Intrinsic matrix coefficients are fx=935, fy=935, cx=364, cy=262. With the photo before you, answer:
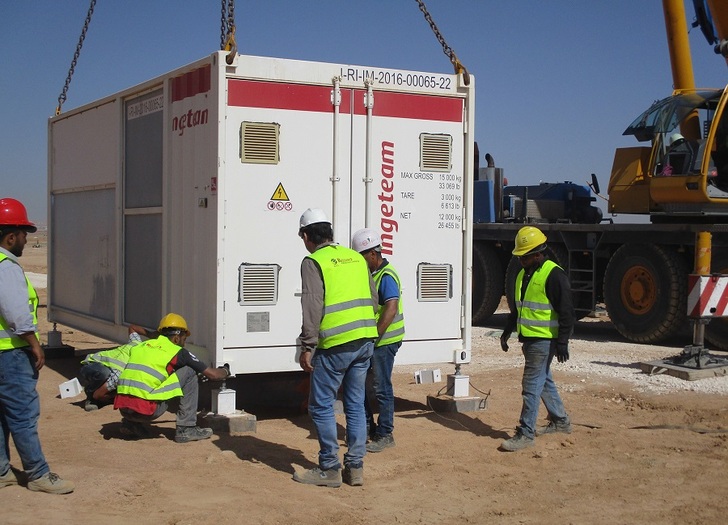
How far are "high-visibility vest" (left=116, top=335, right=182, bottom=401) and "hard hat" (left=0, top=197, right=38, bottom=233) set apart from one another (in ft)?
6.32

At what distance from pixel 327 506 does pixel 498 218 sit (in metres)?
12.2

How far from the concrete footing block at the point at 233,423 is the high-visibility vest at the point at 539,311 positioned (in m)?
2.45

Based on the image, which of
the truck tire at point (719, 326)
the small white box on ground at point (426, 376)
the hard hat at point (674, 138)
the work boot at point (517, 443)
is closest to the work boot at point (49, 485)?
the work boot at point (517, 443)

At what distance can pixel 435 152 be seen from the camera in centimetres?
886

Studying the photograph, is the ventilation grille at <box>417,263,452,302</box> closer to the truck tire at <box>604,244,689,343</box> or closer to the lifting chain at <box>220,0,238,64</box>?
the lifting chain at <box>220,0,238,64</box>

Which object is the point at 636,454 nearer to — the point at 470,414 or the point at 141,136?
the point at 470,414

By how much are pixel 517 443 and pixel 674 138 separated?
8146 millimetres

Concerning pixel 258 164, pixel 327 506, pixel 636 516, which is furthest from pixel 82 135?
pixel 636 516

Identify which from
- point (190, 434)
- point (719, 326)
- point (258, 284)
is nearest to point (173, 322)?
point (258, 284)

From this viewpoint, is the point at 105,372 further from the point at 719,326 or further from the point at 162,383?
the point at 719,326

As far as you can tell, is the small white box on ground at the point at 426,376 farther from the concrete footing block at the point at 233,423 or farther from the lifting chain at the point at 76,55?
the lifting chain at the point at 76,55

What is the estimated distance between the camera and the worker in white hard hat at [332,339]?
6363 mm

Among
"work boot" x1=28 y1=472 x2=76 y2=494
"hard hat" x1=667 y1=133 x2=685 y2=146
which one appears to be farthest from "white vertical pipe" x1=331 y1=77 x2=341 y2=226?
"hard hat" x1=667 y1=133 x2=685 y2=146

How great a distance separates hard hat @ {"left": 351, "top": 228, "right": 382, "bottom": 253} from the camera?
7.39 metres
